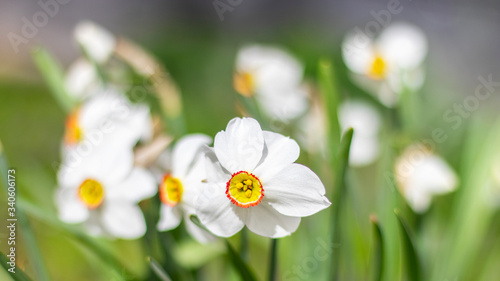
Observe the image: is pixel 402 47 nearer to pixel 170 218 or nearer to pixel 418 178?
pixel 418 178

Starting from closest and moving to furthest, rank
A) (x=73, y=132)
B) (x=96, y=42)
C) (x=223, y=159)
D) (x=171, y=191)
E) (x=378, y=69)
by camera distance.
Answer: (x=223, y=159) < (x=171, y=191) < (x=73, y=132) < (x=96, y=42) < (x=378, y=69)

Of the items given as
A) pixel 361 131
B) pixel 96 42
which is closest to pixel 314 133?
pixel 361 131

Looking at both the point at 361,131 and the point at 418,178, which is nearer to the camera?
the point at 418,178

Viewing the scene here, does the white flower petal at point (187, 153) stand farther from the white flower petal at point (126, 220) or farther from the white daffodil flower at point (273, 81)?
the white daffodil flower at point (273, 81)

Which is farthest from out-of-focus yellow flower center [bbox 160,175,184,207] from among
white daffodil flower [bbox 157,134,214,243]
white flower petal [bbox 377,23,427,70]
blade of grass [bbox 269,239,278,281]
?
white flower petal [bbox 377,23,427,70]

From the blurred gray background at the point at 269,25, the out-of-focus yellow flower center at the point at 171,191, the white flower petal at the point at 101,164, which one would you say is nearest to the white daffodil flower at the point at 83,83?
the white flower petal at the point at 101,164

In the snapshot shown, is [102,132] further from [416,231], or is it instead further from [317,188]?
[416,231]

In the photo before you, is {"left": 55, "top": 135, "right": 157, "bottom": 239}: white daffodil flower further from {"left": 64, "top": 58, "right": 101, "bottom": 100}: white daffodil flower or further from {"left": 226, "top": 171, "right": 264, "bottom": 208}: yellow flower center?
{"left": 64, "top": 58, "right": 101, "bottom": 100}: white daffodil flower
